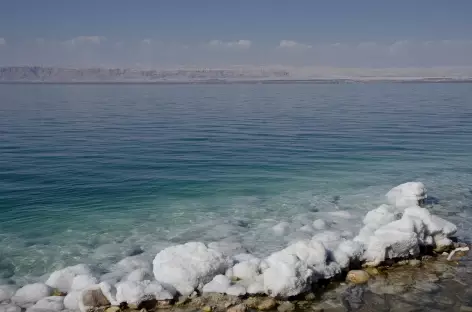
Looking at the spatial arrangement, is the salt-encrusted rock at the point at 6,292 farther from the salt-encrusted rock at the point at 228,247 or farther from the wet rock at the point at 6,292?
the salt-encrusted rock at the point at 228,247

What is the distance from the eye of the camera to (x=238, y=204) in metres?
20.3

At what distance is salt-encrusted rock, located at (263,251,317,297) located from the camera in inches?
441

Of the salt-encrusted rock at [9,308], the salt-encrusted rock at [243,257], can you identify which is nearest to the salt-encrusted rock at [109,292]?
the salt-encrusted rock at [9,308]

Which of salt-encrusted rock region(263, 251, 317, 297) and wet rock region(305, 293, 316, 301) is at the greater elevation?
salt-encrusted rock region(263, 251, 317, 297)

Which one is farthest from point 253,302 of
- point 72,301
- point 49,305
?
point 49,305

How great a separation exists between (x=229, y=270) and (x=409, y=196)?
1027cm

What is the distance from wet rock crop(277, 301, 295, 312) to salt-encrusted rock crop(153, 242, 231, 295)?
6.86 ft

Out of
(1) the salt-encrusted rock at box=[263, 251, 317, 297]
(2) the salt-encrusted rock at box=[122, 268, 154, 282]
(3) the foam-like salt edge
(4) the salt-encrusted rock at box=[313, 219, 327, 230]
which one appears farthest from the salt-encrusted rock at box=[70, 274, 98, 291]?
(4) the salt-encrusted rock at box=[313, 219, 327, 230]

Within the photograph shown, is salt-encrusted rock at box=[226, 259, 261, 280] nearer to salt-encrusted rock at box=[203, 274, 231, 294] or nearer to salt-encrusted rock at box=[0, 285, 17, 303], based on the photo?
salt-encrusted rock at box=[203, 274, 231, 294]

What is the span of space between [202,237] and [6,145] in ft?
85.6

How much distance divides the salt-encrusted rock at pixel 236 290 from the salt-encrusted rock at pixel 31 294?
4.60 m

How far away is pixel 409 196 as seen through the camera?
19.3 metres

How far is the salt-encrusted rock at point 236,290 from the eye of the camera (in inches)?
444

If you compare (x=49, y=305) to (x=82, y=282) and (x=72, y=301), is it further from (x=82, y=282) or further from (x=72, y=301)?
(x=82, y=282)
